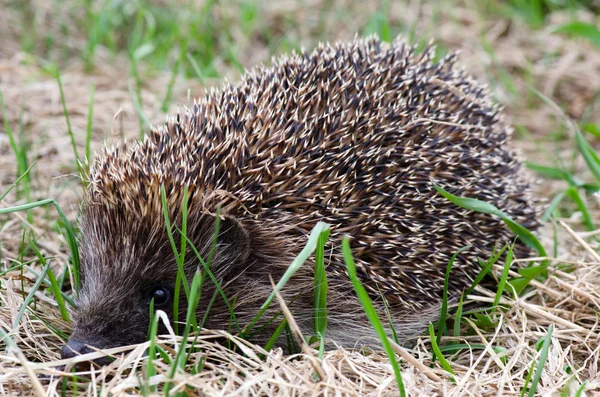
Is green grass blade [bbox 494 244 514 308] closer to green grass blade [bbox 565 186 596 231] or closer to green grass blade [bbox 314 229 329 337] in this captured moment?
green grass blade [bbox 314 229 329 337]

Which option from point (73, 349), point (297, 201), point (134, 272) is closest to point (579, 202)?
point (297, 201)

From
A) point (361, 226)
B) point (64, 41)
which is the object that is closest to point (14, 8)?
point (64, 41)

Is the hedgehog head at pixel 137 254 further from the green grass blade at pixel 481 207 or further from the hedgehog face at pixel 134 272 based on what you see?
the green grass blade at pixel 481 207

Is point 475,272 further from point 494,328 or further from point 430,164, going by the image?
point 430,164

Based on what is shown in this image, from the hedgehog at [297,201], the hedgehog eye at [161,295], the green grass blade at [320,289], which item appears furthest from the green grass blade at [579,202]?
the hedgehog eye at [161,295]

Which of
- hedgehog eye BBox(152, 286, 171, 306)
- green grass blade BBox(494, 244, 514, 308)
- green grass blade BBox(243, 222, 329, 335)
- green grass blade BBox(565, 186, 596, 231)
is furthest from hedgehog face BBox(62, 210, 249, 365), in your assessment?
green grass blade BBox(565, 186, 596, 231)

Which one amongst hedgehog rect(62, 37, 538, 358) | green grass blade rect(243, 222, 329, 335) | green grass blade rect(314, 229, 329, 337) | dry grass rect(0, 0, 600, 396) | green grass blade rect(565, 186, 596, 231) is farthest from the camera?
green grass blade rect(565, 186, 596, 231)
